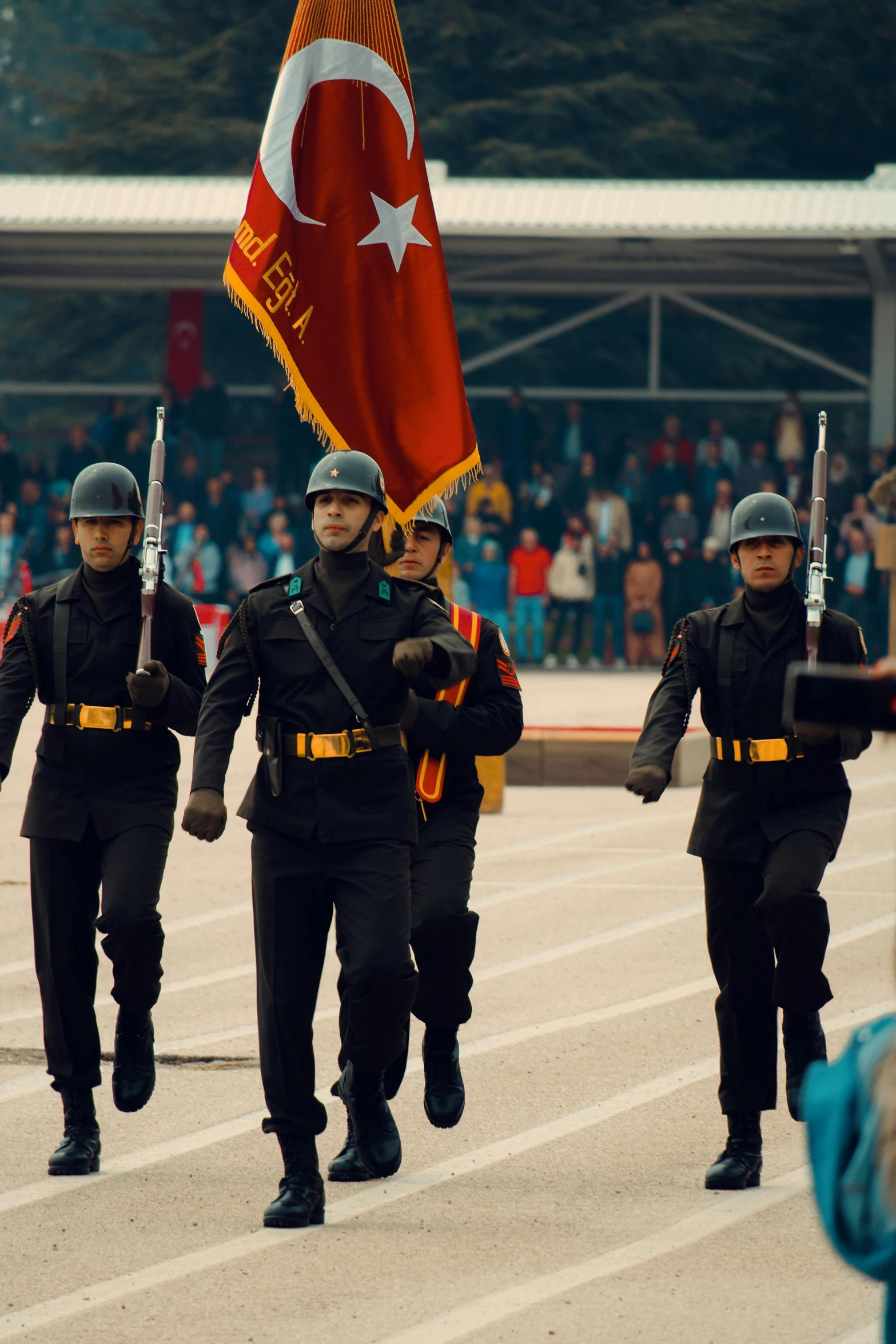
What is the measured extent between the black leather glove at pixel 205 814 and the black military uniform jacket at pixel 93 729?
683 mm

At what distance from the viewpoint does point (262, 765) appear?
20.7 ft

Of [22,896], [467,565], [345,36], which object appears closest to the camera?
[345,36]

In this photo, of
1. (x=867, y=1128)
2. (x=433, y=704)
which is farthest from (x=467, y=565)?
(x=867, y=1128)

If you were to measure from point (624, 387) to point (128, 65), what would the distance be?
1279 cm

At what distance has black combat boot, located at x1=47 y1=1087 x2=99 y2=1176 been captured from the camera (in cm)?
653

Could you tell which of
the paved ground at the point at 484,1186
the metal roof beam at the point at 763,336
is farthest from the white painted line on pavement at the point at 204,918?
the metal roof beam at the point at 763,336

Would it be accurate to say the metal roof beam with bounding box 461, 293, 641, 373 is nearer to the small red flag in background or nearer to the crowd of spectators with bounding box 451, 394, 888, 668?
the crowd of spectators with bounding box 451, 394, 888, 668

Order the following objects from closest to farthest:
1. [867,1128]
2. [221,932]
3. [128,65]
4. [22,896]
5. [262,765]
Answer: [867,1128]
[262,765]
[221,932]
[22,896]
[128,65]

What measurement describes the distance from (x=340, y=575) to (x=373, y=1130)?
1.63 meters

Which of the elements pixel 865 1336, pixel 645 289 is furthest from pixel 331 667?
pixel 645 289

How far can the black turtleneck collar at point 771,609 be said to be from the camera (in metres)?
6.84

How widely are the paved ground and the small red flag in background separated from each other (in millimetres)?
2242

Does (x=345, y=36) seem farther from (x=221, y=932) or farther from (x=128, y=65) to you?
(x=128, y=65)

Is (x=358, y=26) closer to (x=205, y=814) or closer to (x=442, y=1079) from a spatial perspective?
(x=205, y=814)
